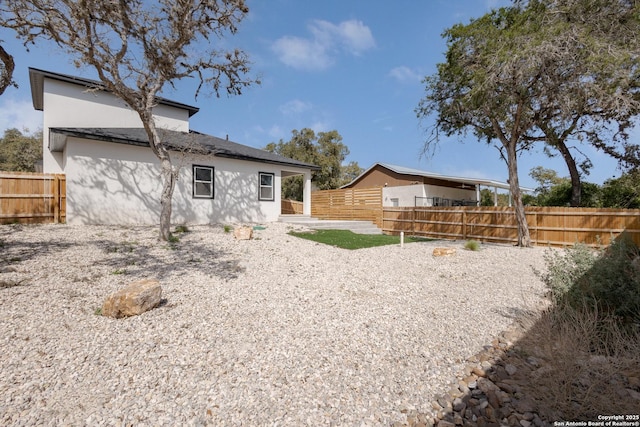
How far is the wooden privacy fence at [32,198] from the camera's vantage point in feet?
30.8

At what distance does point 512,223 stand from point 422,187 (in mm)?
10581

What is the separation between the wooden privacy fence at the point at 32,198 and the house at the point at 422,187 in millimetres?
17875

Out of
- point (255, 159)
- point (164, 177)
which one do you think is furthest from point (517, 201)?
point (164, 177)

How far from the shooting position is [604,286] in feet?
12.8

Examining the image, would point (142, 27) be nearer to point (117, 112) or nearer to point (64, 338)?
point (117, 112)

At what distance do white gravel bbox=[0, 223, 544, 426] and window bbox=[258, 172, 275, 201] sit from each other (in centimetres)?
817

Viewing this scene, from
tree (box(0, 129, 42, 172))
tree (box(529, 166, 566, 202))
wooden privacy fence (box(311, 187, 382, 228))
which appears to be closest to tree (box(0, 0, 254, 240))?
wooden privacy fence (box(311, 187, 382, 228))

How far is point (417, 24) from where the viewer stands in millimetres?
10672

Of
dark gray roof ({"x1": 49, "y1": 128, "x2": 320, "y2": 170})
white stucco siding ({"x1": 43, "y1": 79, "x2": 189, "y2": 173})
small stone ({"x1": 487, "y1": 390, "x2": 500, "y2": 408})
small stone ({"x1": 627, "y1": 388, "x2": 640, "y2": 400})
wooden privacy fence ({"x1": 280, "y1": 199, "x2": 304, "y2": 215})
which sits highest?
white stucco siding ({"x1": 43, "y1": 79, "x2": 189, "y2": 173})

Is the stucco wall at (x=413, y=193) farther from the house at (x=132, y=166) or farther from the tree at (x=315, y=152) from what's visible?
the house at (x=132, y=166)

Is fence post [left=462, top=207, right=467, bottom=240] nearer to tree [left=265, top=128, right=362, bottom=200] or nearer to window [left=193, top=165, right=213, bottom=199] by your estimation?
window [left=193, top=165, right=213, bottom=199]

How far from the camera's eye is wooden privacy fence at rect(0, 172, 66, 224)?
939 centimetres

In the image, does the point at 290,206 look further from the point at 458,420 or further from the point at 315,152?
the point at 458,420

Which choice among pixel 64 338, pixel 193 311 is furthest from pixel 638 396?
pixel 64 338
